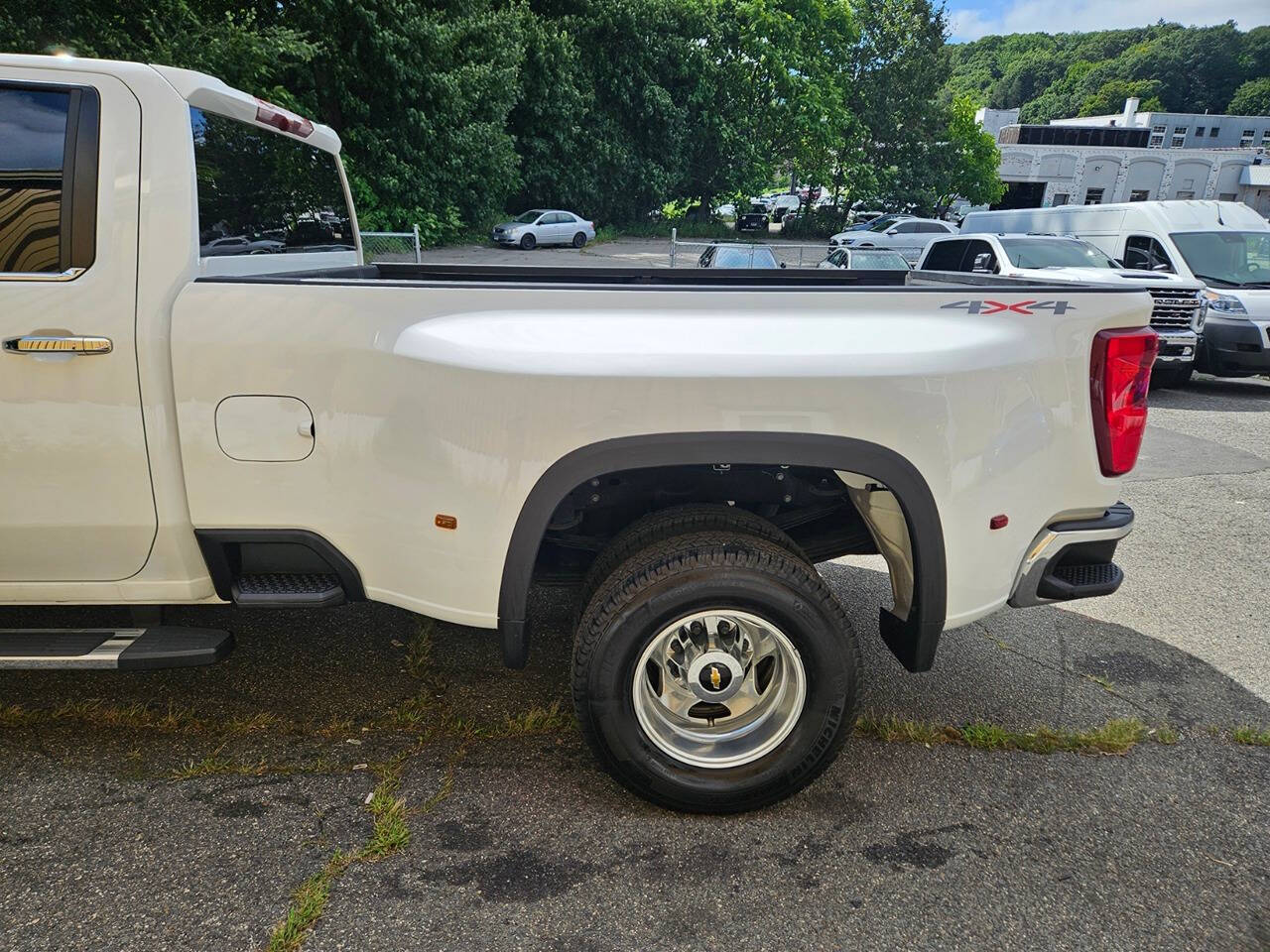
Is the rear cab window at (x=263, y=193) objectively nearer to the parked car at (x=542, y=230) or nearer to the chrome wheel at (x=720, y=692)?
the chrome wheel at (x=720, y=692)

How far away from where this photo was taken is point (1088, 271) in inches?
390

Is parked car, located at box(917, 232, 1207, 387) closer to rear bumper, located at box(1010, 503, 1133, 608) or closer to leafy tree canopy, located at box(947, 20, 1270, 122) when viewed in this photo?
rear bumper, located at box(1010, 503, 1133, 608)

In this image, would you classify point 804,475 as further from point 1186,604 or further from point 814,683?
point 1186,604

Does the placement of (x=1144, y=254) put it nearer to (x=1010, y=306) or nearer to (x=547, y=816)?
(x=1010, y=306)

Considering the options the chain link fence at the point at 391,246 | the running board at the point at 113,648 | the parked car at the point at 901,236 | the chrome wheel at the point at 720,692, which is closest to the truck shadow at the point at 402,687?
the running board at the point at 113,648

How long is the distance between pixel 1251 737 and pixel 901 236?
27.9 metres

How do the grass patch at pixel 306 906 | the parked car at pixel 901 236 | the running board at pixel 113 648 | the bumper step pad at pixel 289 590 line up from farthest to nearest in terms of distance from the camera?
1. the parked car at pixel 901 236
2. the bumper step pad at pixel 289 590
3. the running board at pixel 113 648
4. the grass patch at pixel 306 906

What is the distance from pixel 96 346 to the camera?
228 cm

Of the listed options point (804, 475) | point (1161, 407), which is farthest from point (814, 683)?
point (1161, 407)

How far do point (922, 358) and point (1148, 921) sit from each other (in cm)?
159

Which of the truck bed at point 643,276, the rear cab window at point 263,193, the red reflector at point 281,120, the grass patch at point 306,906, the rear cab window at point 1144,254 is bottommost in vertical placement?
the grass patch at point 306,906

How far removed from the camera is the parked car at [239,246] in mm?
2588

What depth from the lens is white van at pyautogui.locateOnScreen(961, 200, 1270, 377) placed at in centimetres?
948

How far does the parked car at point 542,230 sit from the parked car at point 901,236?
928cm
